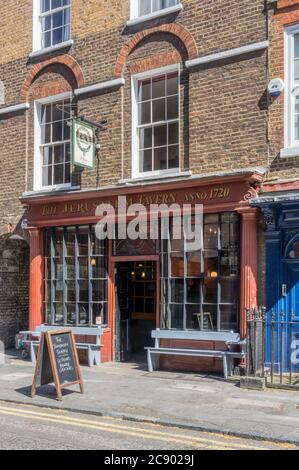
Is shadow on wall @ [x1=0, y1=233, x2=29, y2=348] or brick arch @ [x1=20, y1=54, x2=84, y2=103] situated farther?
shadow on wall @ [x1=0, y1=233, x2=29, y2=348]

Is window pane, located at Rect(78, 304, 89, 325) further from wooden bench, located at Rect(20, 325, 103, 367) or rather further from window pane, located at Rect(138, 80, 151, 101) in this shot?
window pane, located at Rect(138, 80, 151, 101)

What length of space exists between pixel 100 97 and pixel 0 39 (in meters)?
4.10

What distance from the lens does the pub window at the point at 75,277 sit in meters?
12.4

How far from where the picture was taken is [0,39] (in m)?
14.8

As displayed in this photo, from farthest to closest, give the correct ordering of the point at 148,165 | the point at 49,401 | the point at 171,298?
the point at 148,165 → the point at 171,298 → the point at 49,401

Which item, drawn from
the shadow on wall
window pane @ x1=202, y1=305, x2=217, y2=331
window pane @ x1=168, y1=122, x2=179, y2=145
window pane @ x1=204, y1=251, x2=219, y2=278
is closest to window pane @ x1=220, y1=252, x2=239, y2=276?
window pane @ x1=204, y1=251, x2=219, y2=278

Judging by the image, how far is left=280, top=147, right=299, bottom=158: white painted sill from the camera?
9.92 meters

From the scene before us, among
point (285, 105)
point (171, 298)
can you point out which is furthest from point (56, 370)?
point (285, 105)

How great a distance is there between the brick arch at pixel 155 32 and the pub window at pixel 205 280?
3527 mm

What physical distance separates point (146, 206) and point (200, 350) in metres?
3.13

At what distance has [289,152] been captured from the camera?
393 inches

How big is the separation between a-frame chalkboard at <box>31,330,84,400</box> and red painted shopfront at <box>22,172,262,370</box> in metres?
2.86

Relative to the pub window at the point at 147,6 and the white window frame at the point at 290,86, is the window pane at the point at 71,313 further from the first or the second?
the pub window at the point at 147,6

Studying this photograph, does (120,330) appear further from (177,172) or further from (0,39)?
(0,39)
